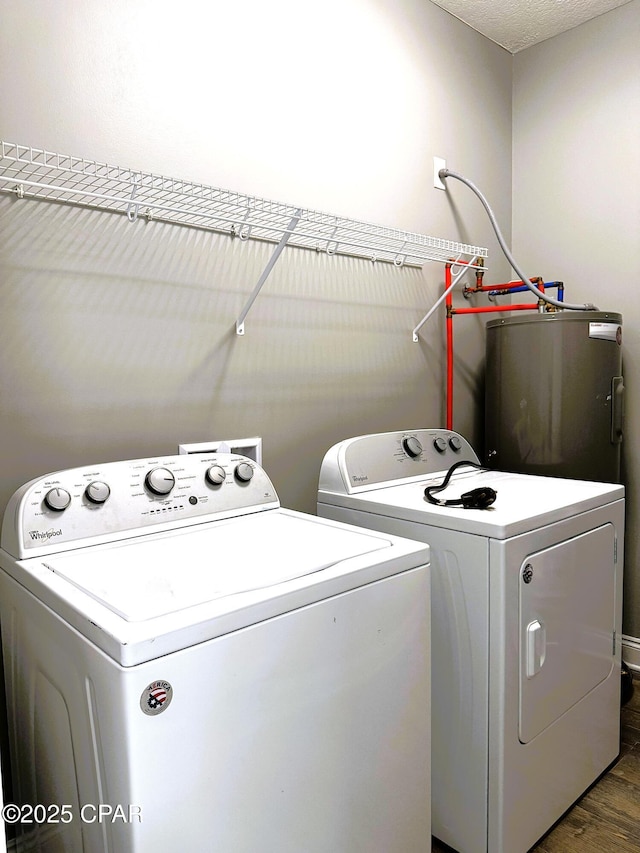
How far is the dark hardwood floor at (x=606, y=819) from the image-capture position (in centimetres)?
163

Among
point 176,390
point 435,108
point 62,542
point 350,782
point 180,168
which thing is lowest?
point 350,782

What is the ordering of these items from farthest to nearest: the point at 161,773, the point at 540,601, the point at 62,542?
the point at 540,601 → the point at 62,542 → the point at 161,773

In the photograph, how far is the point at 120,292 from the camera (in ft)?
5.29

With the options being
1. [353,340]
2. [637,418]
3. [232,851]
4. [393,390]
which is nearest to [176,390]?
[353,340]

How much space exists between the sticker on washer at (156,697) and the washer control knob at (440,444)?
57.1 inches

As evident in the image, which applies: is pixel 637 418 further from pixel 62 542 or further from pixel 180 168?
pixel 62 542

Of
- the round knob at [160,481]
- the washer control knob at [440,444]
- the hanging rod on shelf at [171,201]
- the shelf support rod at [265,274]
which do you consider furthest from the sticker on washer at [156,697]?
the washer control knob at [440,444]

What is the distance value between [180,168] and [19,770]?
157cm

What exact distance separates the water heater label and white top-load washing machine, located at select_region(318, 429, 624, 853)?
0.68 metres

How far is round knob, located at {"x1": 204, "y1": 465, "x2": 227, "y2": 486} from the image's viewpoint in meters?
1.57

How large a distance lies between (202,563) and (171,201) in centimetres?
96

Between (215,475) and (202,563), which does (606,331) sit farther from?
(202,563)

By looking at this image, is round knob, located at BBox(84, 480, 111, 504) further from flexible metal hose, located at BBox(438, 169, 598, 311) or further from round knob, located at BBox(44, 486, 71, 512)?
flexible metal hose, located at BBox(438, 169, 598, 311)

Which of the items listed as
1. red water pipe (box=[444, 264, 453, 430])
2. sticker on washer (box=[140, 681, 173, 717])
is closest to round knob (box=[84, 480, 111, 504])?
sticker on washer (box=[140, 681, 173, 717])
